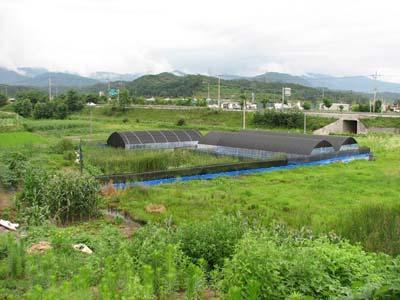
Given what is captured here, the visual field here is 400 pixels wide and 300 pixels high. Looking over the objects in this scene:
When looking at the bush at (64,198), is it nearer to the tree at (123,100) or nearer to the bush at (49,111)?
the bush at (49,111)

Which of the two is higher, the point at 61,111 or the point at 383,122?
the point at 61,111

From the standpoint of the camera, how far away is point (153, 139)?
26609 mm

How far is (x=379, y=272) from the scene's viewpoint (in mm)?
5480

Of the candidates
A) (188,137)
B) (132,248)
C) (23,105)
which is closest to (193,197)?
(132,248)

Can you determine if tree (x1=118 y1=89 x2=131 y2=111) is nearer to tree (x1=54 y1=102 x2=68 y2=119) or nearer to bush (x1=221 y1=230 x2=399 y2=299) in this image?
tree (x1=54 y1=102 x2=68 y2=119)

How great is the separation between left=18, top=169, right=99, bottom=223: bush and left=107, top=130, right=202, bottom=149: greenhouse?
1317 cm

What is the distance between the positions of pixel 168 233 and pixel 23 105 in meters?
58.4

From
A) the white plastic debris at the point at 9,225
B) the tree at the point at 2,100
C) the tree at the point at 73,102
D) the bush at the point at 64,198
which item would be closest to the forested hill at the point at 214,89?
the tree at the point at 73,102

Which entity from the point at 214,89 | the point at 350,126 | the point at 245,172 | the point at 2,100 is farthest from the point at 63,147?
the point at 214,89

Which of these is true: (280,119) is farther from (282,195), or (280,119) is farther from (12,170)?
(12,170)

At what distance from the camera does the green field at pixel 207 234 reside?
502 centimetres

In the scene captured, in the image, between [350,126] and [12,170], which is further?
[350,126]

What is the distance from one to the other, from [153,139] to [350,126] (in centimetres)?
2408

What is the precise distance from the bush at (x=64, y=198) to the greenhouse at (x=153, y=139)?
43.2ft
